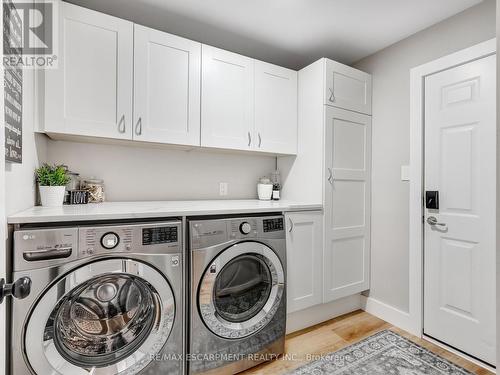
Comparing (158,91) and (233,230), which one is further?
(158,91)

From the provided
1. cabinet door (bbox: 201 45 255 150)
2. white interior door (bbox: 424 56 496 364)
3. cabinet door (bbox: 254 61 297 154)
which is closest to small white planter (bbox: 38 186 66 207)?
cabinet door (bbox: 201 45 255 150)

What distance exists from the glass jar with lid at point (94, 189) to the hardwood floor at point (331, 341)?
1533 mm

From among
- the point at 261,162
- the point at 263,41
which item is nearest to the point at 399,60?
the point at 263,41

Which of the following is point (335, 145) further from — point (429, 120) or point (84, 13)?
point (84, 13)

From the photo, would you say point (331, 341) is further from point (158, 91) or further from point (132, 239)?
point (158, 91)

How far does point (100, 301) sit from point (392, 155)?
2372mm

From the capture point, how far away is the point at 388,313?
234cm

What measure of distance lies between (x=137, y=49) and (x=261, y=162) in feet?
4.65

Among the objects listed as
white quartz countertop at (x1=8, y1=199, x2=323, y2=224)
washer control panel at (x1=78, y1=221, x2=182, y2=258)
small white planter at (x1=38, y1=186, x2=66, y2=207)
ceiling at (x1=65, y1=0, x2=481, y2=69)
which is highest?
ceiling at (x1=65, y1=0, x2=481, y2=69)

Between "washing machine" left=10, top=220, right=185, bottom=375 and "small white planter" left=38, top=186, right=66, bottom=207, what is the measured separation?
505 mm

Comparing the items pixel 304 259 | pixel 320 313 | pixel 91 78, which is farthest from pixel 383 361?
pixel 91 78

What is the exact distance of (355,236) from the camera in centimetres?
240

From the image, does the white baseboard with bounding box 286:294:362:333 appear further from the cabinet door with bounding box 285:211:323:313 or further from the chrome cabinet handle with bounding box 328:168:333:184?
the chrome cabinet handle with bounding box 328:168:333:184

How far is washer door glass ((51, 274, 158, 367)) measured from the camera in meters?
1.30
